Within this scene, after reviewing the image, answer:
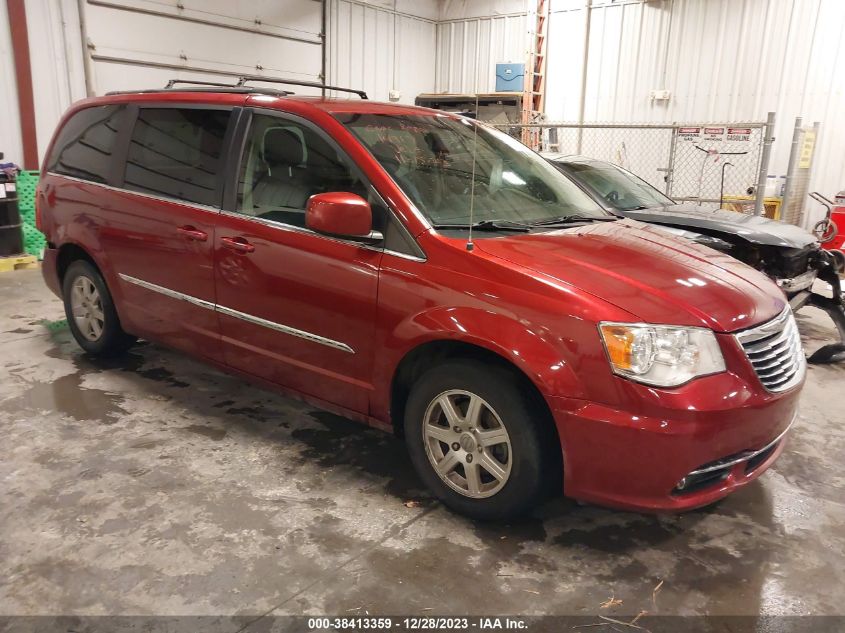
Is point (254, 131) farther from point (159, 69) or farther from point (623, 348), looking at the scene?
point (159, 69)

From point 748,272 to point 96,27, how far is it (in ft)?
26.5

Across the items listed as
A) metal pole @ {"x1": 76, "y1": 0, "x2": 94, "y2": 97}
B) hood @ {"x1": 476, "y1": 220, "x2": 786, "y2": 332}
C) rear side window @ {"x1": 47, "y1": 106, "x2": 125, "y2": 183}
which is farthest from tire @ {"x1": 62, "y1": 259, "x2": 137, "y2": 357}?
metal pole @ {"x1": 76, "y1": 0, "x2": 94, "y2": 97}

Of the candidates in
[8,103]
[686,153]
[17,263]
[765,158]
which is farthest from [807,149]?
[8,103]

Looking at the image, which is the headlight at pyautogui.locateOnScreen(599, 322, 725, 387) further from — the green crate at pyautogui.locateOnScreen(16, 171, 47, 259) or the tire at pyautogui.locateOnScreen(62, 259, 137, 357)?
the green crate at pyautogui.locateOnScreen(16, 171, 47, 259)

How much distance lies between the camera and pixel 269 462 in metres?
2.90

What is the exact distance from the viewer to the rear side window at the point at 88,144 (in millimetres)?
3600

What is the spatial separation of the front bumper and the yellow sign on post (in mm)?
7965

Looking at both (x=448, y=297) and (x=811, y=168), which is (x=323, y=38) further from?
(x=448, y=297)

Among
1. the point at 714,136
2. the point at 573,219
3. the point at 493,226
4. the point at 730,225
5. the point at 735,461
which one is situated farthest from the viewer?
the point at 714,136

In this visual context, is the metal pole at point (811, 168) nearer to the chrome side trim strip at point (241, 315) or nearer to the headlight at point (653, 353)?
the headlight at point (653, 353)

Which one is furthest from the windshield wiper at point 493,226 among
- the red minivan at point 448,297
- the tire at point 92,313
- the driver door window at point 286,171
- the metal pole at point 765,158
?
the metal pole at point 765,158

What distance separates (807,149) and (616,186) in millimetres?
4821

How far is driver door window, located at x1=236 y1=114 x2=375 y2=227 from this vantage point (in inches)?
106

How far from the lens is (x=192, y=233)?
3072 mm
